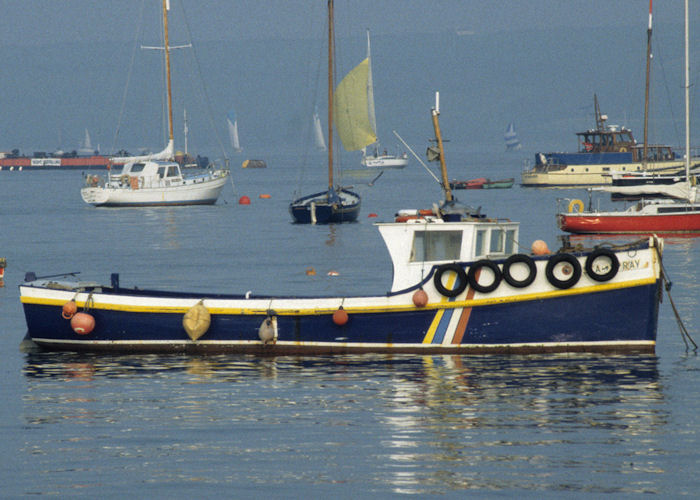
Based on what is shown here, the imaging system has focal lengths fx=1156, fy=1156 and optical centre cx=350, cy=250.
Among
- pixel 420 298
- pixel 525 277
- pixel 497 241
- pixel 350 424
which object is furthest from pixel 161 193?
pixel 350 424

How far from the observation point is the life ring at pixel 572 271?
961 inches

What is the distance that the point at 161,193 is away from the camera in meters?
93.4

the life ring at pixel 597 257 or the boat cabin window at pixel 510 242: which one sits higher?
the boat cabin window at pixel 510 242

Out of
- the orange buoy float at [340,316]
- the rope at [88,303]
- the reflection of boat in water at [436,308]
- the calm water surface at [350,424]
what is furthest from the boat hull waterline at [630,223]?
the rope at [88,303]

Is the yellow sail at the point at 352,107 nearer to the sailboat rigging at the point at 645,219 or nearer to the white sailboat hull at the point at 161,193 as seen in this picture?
the white sailboat hull at the point at 161,193

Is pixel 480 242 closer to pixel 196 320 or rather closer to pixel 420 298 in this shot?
pixel 420 298

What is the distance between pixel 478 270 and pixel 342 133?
5504 cm

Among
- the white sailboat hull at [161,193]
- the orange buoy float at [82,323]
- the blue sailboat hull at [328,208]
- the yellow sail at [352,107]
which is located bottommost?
the orange buoy float at [82,323]

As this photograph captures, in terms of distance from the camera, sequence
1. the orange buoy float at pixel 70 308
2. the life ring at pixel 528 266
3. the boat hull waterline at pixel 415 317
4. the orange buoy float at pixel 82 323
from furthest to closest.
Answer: the orange buoy float at pixel 70 308, the orange buoy float at pixel 82 323, the boat hull waterline at pixel 415 317, the life ring at pixel 528 266

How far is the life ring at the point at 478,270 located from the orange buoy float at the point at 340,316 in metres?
2.84

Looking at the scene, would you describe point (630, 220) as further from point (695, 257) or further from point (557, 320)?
point (557, 320)

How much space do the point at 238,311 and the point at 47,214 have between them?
73.7 meters

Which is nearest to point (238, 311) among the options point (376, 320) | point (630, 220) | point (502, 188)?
point (376, 320)

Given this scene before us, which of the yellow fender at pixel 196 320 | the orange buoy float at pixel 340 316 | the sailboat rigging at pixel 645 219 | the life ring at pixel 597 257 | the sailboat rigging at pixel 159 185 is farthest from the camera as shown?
the sailboat rigging at pixel 159 185
